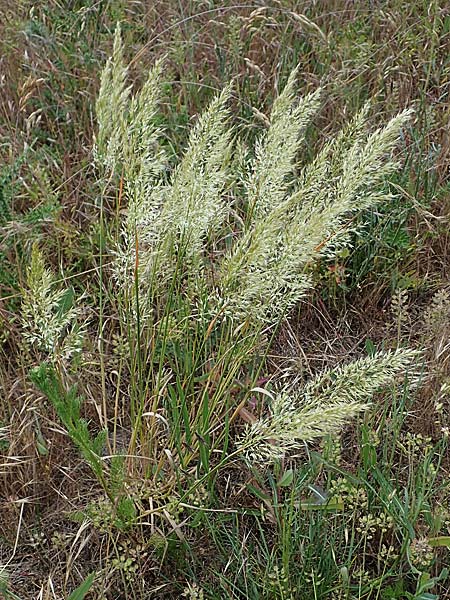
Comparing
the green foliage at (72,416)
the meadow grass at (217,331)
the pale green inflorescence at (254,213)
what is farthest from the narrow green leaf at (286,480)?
the green foliage at (72,416)

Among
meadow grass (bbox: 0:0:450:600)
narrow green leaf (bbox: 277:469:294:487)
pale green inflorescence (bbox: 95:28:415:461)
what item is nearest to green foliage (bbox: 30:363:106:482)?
meadow grass (bbox: 0:0:450:600)

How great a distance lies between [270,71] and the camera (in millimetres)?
2586

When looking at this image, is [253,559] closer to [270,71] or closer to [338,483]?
[338,483]

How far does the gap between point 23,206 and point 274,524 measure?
123 cm

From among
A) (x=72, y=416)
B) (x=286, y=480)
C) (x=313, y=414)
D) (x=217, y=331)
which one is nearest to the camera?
(x=313, y=414)

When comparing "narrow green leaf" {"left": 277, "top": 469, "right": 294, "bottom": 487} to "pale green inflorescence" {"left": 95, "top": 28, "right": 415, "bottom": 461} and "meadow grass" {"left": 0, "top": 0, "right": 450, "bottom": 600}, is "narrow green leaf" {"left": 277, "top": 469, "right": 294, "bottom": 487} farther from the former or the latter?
"pale green inflorescence" {"left": 95, "top": 28, "right": 415, "bottom": 461}

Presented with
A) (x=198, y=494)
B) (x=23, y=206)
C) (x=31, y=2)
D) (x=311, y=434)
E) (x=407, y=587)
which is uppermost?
(x=31, y=2)

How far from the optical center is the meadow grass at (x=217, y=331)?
134 cm

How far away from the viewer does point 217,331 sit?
1.90m

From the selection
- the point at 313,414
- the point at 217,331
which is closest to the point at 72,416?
the point at 313,414

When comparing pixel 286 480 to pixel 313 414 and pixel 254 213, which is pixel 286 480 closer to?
pixel 313 414

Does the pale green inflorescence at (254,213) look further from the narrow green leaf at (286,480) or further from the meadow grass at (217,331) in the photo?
the narrow green leaf at (286,480)

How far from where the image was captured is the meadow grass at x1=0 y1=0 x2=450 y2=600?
52.6 inches

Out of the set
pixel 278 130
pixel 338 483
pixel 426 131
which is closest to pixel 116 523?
pixel 338 483
